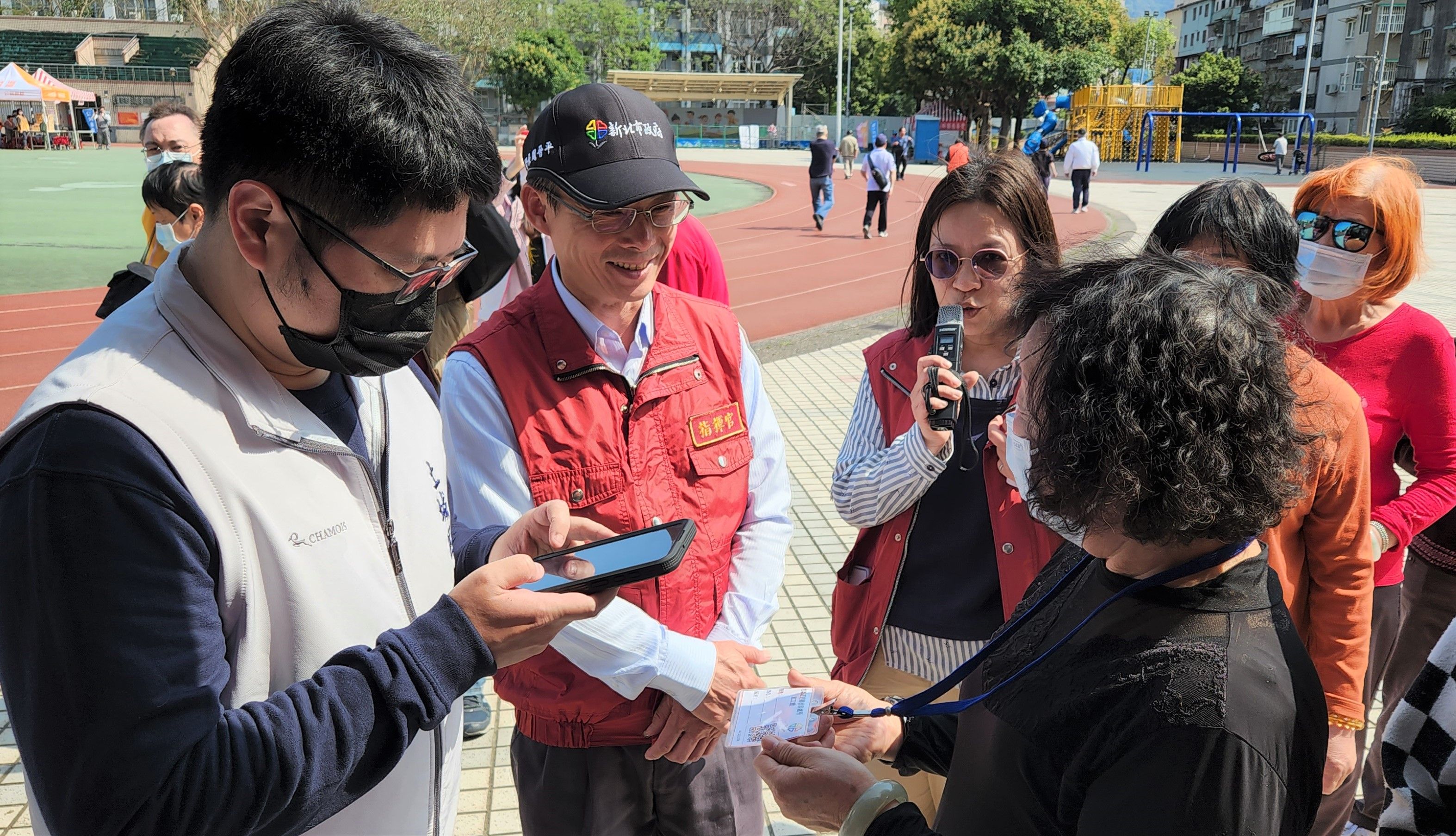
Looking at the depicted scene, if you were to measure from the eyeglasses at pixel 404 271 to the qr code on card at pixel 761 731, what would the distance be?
40.9 inches

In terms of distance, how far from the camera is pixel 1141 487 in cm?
138

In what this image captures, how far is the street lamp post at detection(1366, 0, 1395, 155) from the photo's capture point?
1014 inches

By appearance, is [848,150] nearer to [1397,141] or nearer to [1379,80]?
[1379,80]

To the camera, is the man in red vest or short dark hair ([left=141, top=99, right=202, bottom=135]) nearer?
the man in red vest

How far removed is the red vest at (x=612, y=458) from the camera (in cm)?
213

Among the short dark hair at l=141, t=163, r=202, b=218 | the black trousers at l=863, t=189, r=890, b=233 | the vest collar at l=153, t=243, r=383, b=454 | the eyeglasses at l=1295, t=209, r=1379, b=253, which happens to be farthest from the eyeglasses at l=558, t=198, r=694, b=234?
the black trousers at l=863, t=189, r=890, b=233

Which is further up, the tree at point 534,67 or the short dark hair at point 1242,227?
the tree at point 534,67

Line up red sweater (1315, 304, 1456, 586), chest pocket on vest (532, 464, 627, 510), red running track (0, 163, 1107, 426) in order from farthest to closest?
red running track (0, 163, 1107, 426), red sweater (1315, 304, 1456, 586), chest pocket on vest (532, 464, 627, 510)

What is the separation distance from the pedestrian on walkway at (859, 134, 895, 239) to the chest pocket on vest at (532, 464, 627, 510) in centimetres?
1563

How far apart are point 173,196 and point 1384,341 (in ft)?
15.1

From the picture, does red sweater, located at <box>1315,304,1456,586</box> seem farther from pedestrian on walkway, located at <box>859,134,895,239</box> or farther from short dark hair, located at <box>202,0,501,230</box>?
pedestrian on walkway, located at <box>859,134,895,239</box>

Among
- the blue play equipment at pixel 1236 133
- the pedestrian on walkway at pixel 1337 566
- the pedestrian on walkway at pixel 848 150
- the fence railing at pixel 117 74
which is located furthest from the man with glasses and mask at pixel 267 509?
the fence railing at pixel 117 74

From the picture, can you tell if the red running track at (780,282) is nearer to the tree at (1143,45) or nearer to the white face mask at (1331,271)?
the white face mask at (1331,271)

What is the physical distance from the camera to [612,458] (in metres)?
2.15
